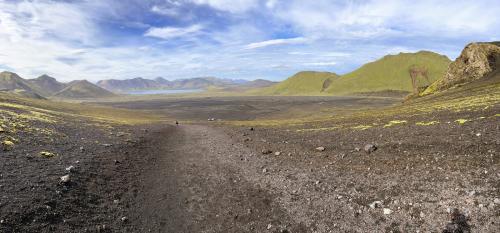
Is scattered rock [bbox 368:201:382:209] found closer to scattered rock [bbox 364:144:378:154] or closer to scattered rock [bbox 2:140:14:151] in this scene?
scattered rock [bbox 364:144:378:154]

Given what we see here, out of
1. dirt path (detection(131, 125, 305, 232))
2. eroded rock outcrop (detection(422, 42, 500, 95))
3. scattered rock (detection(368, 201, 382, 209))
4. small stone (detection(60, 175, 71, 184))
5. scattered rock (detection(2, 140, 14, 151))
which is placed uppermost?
eroded rock outcrop (detection(422, 42, 500, 95))

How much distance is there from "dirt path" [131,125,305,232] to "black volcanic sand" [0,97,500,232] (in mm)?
62

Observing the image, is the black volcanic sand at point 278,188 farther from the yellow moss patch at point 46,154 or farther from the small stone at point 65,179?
the yellow moss patch at point 46,154

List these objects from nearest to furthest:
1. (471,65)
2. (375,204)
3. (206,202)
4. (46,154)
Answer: (375,204) → (206,202) → (46,154) → (471,65)

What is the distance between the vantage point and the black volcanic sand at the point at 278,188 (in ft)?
40.0

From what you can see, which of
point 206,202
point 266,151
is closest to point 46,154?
point 206,202

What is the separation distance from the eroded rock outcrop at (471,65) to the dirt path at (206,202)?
66.1m

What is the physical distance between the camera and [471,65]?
71375mm

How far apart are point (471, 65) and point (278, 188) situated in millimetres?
73511

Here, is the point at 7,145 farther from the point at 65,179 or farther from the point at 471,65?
the point at 471,65

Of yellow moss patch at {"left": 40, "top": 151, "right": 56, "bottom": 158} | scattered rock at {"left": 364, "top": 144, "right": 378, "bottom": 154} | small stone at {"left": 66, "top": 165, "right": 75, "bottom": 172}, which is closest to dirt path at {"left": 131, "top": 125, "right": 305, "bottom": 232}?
small stone at {"left": 66, "top": 165, "right": 75, "bottom": 172}

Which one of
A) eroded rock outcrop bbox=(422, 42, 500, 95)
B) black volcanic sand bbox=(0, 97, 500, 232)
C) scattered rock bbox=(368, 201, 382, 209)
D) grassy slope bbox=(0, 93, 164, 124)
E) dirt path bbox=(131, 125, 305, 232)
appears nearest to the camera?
black volcanic sand bbox=(0, 97, 500, 232)

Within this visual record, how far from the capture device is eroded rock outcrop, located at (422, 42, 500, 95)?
67500mm

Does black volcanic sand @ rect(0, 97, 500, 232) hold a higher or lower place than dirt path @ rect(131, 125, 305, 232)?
higher
